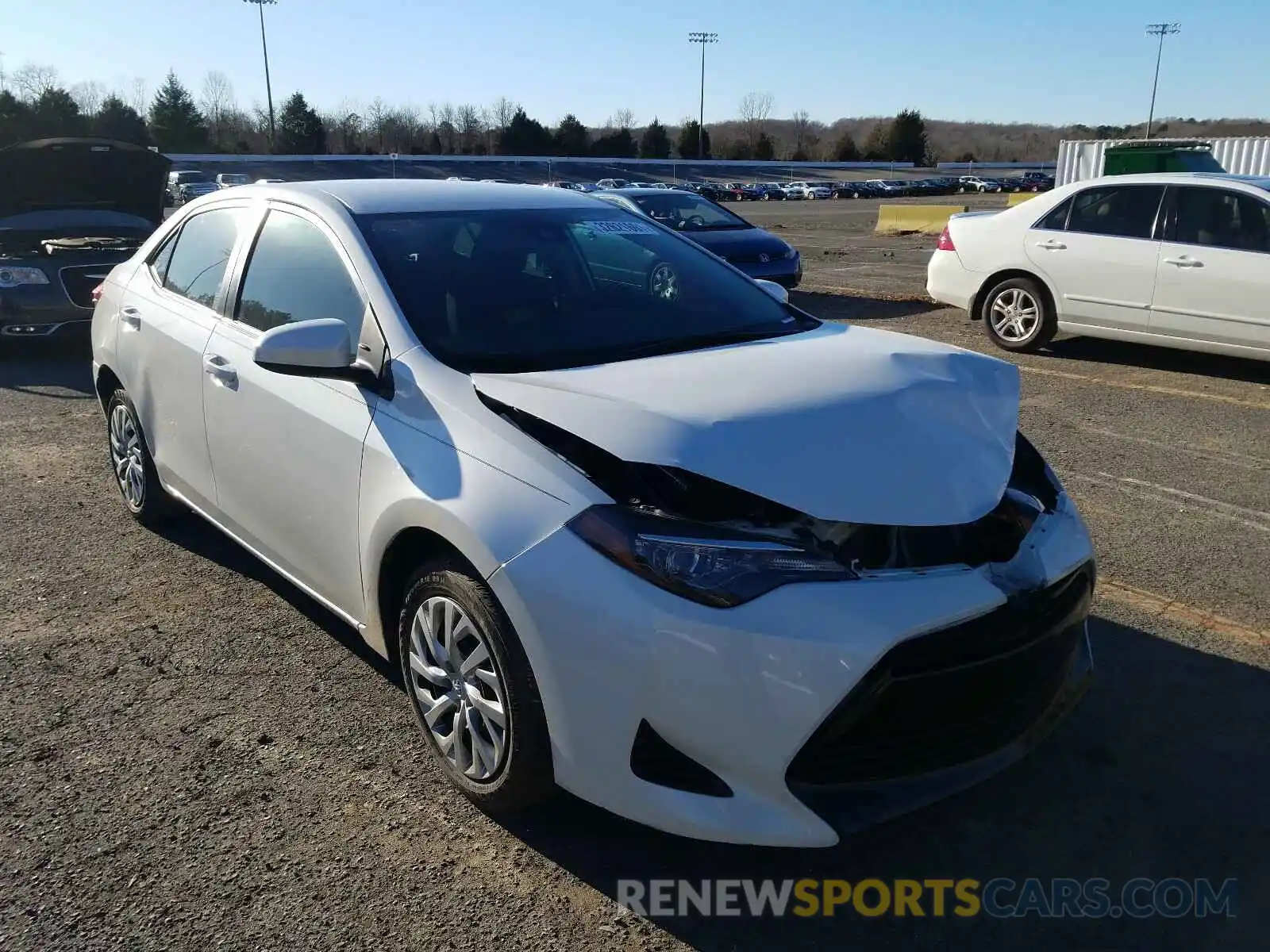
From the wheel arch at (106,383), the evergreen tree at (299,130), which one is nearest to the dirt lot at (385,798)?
the wheel arch at (106,383)

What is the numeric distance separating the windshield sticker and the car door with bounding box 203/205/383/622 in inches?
39.9

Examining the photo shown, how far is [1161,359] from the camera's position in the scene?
8906 mm

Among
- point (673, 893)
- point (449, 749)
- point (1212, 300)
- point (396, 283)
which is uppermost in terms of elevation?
point (396, 283)

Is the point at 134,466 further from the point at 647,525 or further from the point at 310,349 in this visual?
the point at 647,525

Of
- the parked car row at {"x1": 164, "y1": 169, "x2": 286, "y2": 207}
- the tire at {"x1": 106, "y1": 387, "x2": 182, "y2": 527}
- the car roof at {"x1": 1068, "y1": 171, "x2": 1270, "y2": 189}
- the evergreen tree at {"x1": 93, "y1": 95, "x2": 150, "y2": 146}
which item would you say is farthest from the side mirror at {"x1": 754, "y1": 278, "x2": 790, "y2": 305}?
the evergreen tree at {"x1": 93, "y1": 95, "x2": 150, "y2": 146}

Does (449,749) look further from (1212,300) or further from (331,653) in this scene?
(1212,300)

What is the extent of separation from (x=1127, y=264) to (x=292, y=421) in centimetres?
739

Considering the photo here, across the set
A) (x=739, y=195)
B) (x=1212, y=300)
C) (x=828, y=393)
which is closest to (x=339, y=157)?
(x=739, y=195)

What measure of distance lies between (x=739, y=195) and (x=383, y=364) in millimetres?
59604

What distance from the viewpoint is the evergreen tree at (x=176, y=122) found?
77.6m

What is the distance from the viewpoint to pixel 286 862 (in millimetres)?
2639

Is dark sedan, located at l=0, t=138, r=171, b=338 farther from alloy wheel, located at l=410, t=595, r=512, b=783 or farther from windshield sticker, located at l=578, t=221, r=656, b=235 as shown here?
alloy wheel, located at l=410, t=595, r=512, b=783

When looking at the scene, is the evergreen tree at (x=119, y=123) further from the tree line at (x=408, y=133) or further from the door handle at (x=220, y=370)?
the door handle at (x=220, y=370)

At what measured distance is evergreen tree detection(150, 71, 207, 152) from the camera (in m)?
77.6
